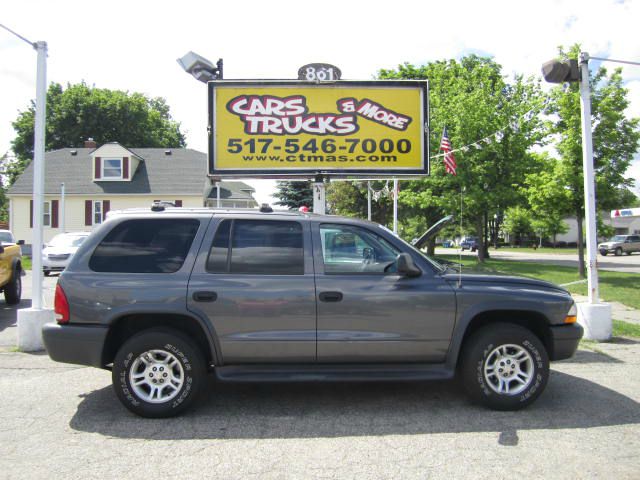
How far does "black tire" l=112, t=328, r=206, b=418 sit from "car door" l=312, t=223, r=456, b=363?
1158mm

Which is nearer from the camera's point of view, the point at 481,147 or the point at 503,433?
the point at 503,433

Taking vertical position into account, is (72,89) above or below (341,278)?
above

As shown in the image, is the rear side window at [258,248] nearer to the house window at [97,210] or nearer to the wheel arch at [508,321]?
the wheel arch at [508,321]

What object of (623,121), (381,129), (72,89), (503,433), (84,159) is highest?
(72,89)

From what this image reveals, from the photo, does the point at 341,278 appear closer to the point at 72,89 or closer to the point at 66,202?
the point at 66,202

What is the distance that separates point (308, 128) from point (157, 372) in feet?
17.2

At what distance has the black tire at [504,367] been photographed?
452 centimetres

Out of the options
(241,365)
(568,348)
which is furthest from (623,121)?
(241,365)

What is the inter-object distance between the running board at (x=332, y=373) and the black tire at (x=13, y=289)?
7.98m

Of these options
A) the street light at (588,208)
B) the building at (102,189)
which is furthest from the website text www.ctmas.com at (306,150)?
the building at (102,189)

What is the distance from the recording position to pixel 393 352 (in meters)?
4.47

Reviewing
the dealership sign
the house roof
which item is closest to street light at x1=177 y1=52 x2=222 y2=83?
the dealership sign

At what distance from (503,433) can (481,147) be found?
2052 centimetres

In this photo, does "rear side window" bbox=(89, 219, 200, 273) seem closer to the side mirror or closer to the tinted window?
the tinted window
